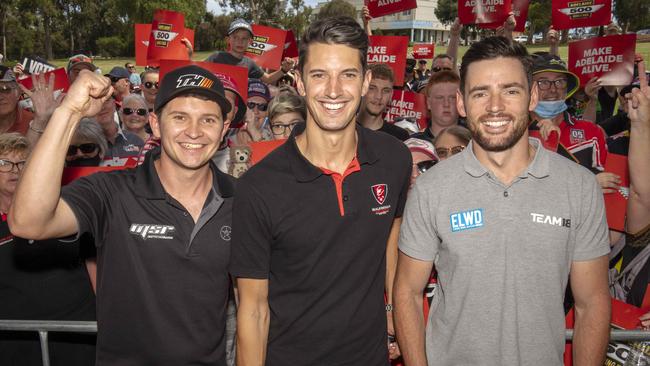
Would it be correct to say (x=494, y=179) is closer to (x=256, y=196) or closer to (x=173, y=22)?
(x=256, y=196)

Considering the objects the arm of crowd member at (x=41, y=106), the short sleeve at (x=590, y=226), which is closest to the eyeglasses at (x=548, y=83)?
the short sleeve at (x=590, y=226)

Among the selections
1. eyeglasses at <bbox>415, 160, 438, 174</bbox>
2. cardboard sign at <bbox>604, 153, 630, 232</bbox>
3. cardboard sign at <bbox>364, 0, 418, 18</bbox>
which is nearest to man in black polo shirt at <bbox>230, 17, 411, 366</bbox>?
eyeglasses at <bbox>415, 160, 438, 174</bbox>

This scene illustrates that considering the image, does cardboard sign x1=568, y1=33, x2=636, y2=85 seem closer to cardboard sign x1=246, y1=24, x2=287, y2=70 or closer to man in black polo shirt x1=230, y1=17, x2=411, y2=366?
cardboard sign x1=246, y1=24, x2=287, y2=70

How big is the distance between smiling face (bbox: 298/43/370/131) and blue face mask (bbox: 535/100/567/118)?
3.14 m

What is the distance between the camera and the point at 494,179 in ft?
8.74

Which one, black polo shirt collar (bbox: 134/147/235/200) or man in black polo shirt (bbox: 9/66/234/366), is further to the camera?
black polo shirt collar (bbox: 134/147/235/200)

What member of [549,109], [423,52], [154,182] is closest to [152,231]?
[154,182]

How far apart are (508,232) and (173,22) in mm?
7794

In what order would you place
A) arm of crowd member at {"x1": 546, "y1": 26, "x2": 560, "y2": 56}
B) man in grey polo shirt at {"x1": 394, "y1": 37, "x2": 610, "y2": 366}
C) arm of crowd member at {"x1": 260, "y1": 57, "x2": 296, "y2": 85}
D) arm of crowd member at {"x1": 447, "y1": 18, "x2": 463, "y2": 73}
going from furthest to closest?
arm of crowd member at {"x1": 260, "y1": 57, "x2": 296, "y2": 85}, arm of crowd member at {"x1": 546, "y1": 26, "x2": 560, "y2": 56}, arm of crowd member at {"x1": 447, "y1": 18, "x2": 463, "y2": 73}, man in grey polo shirt at {"x1": 394, "y1": 37, "x2": 610, "y2": 366}

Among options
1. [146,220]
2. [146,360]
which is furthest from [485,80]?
[146,360]

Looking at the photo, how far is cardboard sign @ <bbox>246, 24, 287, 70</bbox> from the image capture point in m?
9.23

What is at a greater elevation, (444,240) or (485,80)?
(485,80)

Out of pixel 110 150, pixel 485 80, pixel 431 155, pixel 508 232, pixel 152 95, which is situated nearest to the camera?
pixel 508 232

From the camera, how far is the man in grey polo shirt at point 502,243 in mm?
2559
